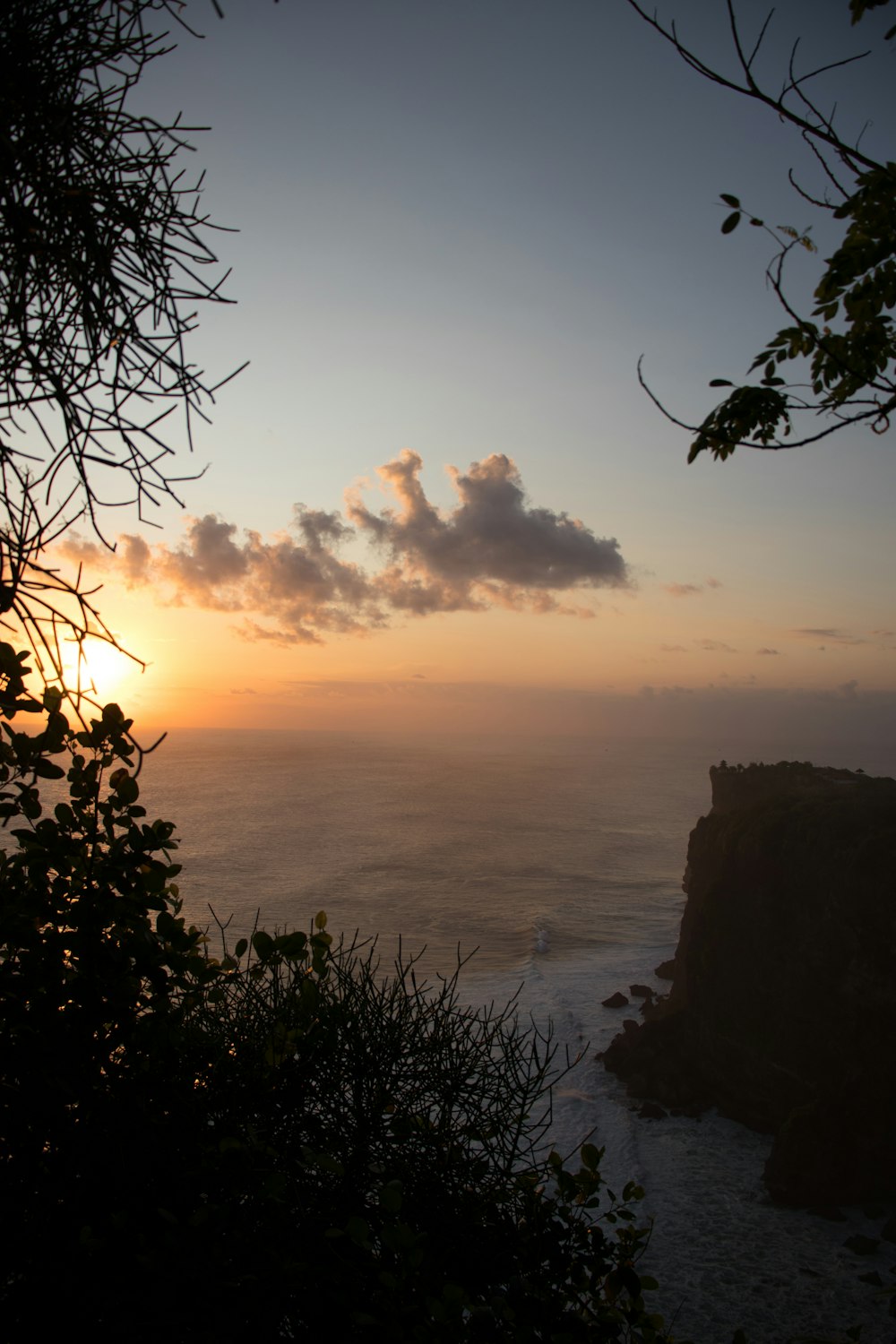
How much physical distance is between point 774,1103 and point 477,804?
109 metres

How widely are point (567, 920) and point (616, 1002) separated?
20.4m

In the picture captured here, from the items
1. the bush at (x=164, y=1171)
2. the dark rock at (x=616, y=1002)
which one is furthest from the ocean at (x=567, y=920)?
the bush at (x=164, y=1171)

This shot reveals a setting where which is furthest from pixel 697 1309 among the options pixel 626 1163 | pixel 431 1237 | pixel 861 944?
pixel 431 1237

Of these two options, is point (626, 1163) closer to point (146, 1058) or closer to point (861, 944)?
point (861, 944)

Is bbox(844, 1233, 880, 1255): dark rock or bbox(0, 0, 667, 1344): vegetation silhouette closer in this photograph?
bbox(0, 0, 667, 1344): vegetation silhouette

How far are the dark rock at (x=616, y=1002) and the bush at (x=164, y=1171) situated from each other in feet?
133

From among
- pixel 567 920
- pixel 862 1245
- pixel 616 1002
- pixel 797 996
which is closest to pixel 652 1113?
pixel 797 996

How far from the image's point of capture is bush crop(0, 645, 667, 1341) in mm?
3287

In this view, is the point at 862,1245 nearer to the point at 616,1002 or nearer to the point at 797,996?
the point at 797,996

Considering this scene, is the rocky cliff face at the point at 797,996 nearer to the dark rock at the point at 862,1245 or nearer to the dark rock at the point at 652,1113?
the dark rock at the point at 652,1113

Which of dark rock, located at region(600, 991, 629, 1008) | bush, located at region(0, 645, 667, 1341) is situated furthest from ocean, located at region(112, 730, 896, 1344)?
bush, located at region(0, 645, 667, 1341)

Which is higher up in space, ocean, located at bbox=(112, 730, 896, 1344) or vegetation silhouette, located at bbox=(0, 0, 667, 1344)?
vegetation silhouette, located at bbox=(0, 0, 667, 1344)

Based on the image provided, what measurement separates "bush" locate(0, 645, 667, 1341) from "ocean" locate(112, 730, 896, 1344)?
138cm

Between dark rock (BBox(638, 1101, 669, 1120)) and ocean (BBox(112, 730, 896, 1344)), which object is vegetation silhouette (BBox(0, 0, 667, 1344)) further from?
dark rock (BBox(638, 1101, 669, 1120))
